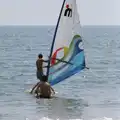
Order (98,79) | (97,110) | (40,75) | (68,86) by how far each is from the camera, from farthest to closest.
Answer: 1. (98,79)
2. (68,86)
3. (40,75)
4. (97,110)

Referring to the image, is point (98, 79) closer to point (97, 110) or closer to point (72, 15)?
point (72, 15)

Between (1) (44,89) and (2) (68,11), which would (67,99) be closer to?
(1) (44,89)

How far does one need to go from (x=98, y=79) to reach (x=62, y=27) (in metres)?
9.09

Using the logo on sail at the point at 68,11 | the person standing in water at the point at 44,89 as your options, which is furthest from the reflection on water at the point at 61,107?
the logo on sail at the point at 68,11

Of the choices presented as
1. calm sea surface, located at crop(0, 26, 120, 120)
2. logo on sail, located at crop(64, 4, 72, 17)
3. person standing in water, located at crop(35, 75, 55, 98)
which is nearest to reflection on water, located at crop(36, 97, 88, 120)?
calm sea surface, located at crop(0, 26, 120, 120)

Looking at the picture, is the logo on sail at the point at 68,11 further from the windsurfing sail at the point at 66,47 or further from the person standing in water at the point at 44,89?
the person standing in water at the point at 44,89

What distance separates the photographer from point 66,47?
2533cm

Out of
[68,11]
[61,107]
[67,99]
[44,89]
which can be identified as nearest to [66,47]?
[68,11]

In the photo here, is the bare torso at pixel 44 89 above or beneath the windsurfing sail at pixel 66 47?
beneath

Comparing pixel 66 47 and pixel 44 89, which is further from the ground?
pixel 66 47

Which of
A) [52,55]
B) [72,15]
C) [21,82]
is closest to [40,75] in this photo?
[52,55]

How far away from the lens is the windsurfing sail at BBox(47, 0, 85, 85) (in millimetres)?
24875

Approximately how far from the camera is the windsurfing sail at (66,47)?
81.6ft

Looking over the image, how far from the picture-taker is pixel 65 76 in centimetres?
2581
